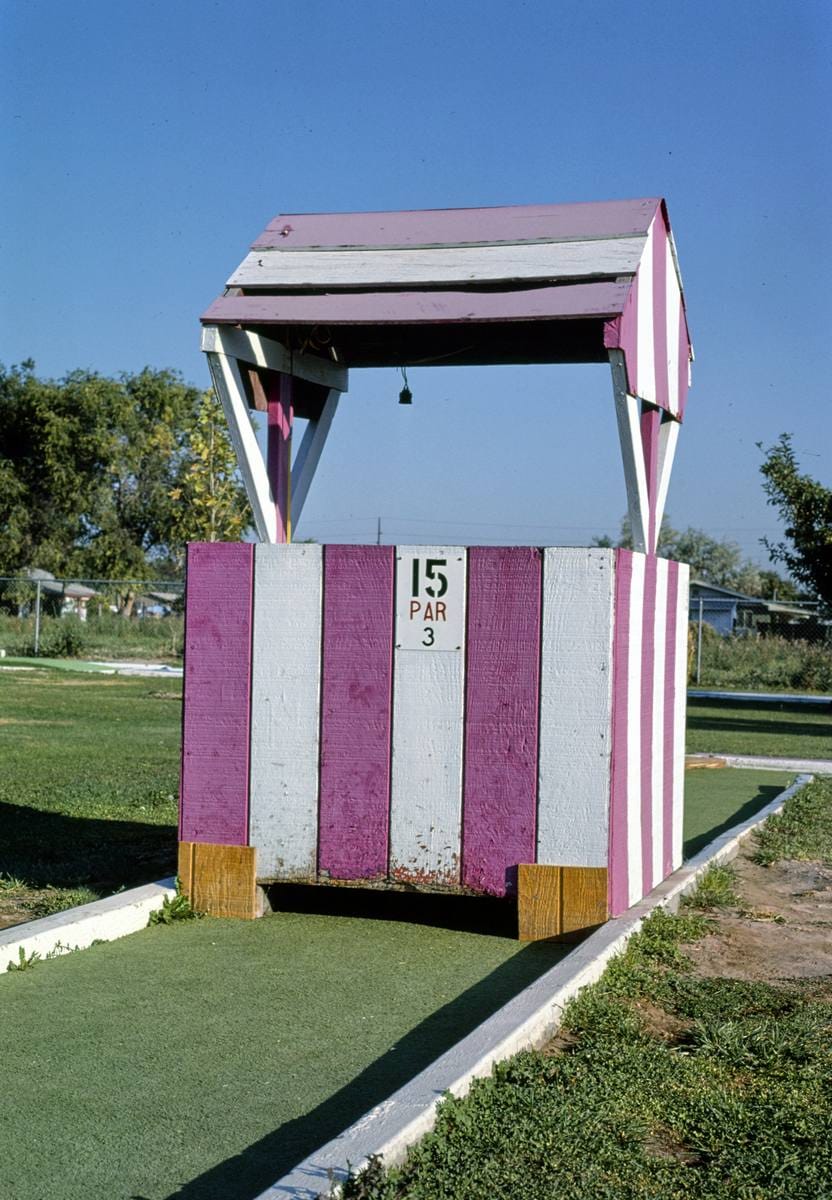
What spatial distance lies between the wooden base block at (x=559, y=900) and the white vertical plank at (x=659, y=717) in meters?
0.89

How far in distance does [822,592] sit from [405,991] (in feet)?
Result: 71.3

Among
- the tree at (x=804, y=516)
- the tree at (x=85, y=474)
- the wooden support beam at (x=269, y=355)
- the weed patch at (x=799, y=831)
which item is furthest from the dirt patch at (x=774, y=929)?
the tree at (x=85, y=474)

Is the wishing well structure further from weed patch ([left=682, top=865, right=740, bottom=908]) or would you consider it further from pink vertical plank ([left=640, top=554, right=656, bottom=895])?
weed patch ([left=682, top=865, right=740, bottom=908])

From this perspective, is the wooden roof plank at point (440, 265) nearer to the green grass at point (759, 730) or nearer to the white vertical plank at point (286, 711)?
the white vertical plank at point (286, 711)

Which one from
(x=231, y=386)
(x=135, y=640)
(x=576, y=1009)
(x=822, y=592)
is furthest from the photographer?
(x=135, y=640)

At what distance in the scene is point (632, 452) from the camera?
562 cm

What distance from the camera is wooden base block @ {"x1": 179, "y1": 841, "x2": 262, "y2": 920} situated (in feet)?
17.9

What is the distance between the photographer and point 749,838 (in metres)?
7.97

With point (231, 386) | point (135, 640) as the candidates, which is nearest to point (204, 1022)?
point (231, 386)

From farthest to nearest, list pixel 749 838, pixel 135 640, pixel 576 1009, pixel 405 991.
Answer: pixel 135 640, pixel 749 838, pixel 405 991, pixel 576 1009

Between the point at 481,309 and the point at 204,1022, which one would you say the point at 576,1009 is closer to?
the point at 204,1022

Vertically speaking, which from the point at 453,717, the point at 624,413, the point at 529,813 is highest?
the point at 624,413

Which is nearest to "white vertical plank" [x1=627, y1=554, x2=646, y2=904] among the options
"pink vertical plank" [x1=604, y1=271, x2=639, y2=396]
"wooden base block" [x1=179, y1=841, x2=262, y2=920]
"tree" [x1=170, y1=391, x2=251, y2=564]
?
"pink vertical plank" [x1=604, y1=271, x2=639, y2=396]

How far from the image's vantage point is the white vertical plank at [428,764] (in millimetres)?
5262
